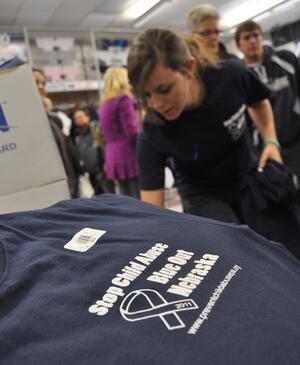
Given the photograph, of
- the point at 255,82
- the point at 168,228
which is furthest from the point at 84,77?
the point at 168,228

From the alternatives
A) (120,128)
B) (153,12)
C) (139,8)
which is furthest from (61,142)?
(153,12)

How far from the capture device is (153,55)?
75cm

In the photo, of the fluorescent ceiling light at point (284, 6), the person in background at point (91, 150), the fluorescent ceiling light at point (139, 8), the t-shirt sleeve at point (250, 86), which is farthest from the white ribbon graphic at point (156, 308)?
the fluorescent ceiling light at point (139, 8)

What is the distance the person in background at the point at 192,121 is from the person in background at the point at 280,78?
54 cm

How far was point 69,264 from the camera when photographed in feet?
1.13

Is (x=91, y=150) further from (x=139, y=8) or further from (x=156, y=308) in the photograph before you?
(x=156, y=308)

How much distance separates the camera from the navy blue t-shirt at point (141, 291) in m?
0.25

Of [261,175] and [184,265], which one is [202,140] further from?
[184,265]

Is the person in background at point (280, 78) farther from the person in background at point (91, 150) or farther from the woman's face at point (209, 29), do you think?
the person in background at point (91, 150)

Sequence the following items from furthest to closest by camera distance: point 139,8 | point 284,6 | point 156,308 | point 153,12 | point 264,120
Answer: point 153,12
point 139,8
point 284,6
point 264,120
point 156,308

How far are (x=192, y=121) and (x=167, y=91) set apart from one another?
99mm

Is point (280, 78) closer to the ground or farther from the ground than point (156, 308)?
farther from the ground

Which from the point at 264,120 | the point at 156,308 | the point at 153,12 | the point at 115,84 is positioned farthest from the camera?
the point at 153,12

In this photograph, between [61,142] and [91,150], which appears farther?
[91,150]
